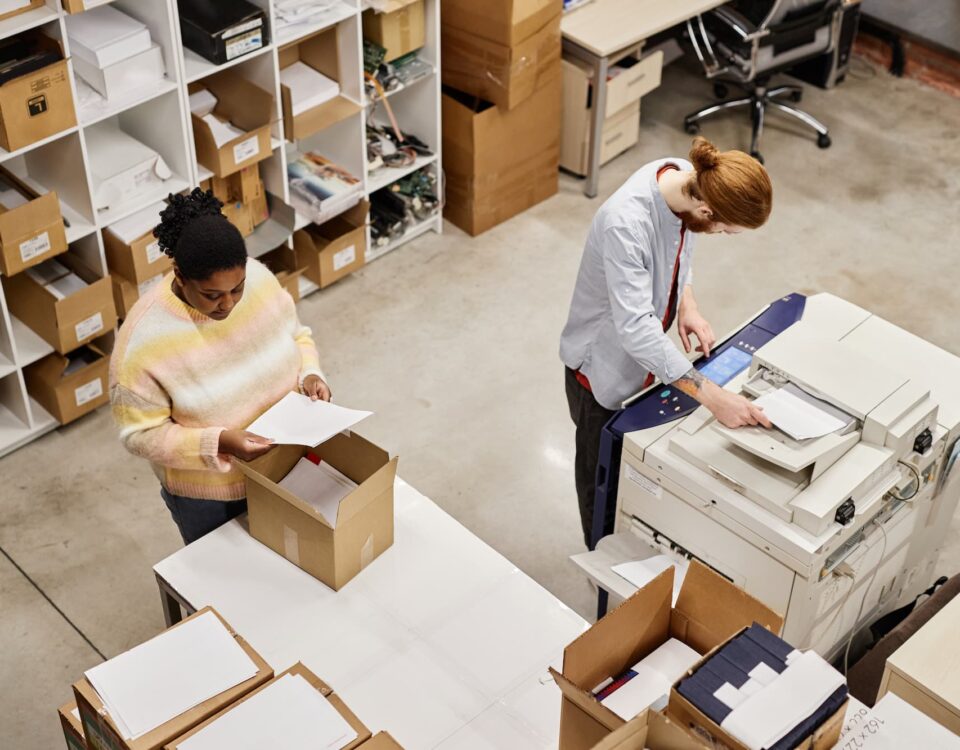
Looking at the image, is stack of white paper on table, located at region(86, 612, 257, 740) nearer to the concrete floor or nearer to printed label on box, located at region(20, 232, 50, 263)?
the concrete floor

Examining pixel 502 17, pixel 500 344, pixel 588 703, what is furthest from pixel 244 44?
pixel 588 703

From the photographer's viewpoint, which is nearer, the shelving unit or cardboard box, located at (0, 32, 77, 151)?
cardboard box, located at (0, 32, 77, 151)

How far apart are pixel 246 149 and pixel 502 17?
1174 mm

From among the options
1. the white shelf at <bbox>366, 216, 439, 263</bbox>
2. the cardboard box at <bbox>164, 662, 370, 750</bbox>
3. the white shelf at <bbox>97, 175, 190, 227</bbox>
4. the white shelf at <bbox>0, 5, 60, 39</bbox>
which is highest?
the white shelf at <bbox>0, 5, 60, 39</bbox>

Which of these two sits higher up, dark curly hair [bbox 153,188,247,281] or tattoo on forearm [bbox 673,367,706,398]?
dark curly hair [bbox 153,188,247,281]

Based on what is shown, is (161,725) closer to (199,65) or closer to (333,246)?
(199,65)

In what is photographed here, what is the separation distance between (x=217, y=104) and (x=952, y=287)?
3047mm

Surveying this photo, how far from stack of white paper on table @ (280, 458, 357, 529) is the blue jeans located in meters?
0.14

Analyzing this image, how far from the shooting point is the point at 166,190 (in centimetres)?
433

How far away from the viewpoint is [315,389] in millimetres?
2988

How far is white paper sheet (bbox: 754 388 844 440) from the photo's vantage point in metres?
2.92

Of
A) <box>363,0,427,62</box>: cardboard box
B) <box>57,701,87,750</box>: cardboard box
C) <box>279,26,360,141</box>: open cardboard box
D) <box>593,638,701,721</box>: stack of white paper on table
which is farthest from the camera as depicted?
<box>363,0,427,62</box>: cardboard box

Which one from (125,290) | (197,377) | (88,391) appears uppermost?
(197,377)

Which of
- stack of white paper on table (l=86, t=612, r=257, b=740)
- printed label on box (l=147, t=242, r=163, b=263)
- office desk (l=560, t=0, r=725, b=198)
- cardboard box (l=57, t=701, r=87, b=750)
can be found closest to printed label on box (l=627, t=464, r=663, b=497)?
stack of white paper on table (l=86, t=612, r=257, b=740)
